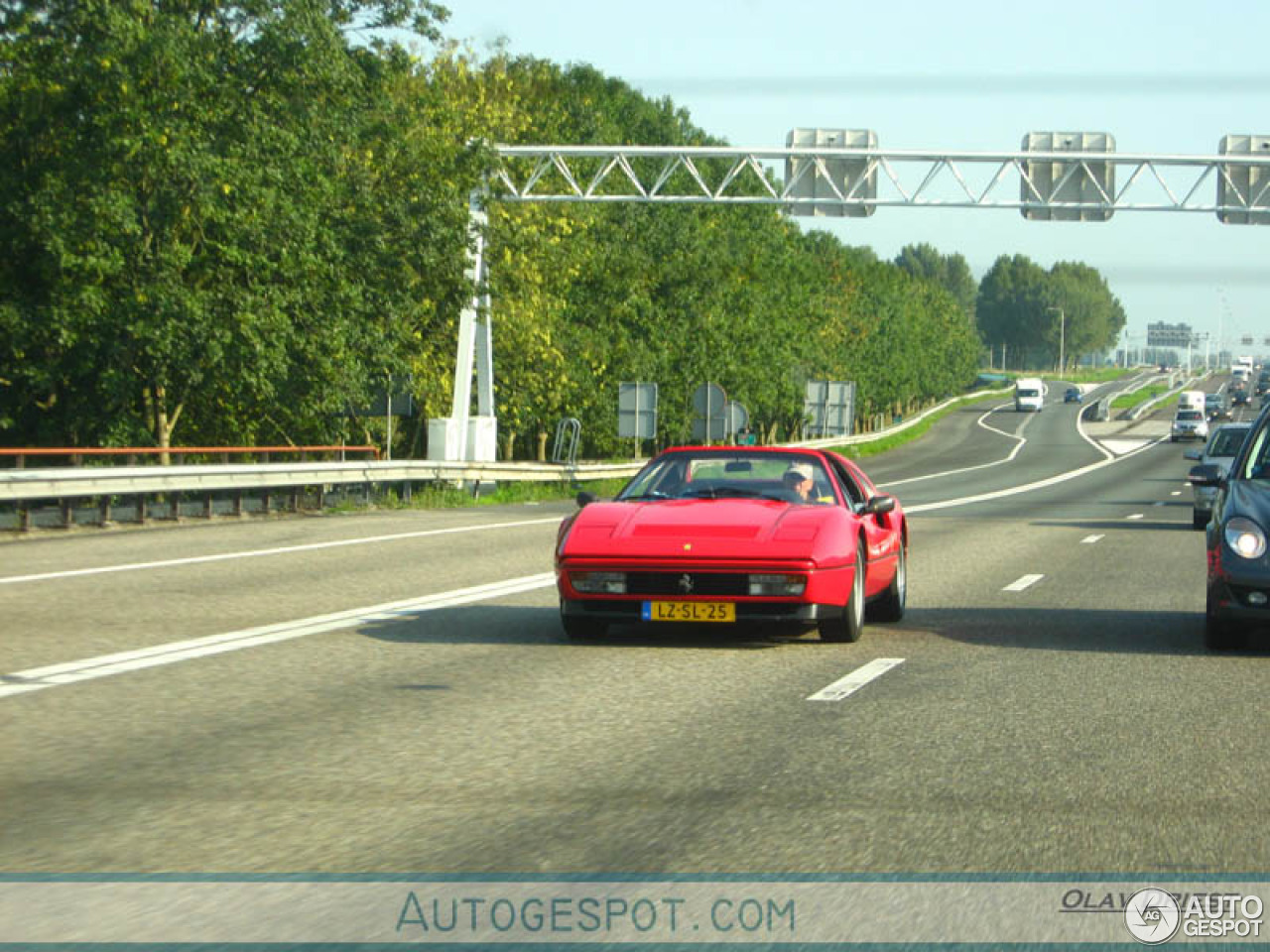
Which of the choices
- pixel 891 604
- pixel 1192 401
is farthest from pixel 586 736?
pixel 1192 401

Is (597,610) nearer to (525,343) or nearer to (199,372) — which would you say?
(199,372)

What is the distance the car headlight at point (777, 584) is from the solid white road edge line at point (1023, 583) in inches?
224

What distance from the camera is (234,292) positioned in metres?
32.0

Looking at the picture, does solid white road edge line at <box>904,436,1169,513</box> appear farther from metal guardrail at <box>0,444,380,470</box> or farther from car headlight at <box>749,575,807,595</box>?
car headlight at <box>749,575,807,595</box>

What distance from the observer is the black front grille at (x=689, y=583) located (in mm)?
10867

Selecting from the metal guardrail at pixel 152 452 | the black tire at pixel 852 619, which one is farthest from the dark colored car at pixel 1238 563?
the metal guardrail at pixel 152 452

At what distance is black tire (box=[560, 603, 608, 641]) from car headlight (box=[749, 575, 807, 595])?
1047mm

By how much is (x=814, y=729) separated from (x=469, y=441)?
95.6 feet

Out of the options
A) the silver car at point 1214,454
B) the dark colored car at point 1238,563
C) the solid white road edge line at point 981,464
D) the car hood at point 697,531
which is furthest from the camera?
the solid white road edge line at point 981,464

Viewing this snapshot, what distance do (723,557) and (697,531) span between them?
1.22 ft

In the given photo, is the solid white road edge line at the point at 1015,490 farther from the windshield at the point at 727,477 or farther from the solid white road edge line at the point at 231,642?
the windshield at the point at 727,477

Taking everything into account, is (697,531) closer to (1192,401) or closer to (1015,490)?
(1015,490)

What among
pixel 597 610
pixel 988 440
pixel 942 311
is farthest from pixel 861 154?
pixel 942 311

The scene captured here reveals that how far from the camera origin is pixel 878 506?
487 inches
